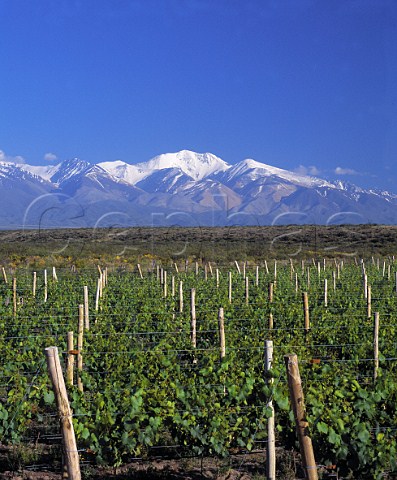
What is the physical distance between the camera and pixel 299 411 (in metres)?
5.22

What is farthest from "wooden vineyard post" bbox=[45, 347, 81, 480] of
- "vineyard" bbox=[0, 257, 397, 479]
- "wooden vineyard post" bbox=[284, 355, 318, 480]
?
"wooden vineyard post" bbox=[284, 355, 318, 480]

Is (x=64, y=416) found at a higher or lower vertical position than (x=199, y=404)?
higher

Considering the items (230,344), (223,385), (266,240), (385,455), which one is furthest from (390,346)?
(266,240)

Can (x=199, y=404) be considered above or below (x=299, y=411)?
below

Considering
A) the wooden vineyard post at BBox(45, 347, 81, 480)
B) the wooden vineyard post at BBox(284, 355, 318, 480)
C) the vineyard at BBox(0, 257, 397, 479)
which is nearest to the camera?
the wooden vineyard post at BBox(284, 355, 318, 480)

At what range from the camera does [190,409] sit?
6.89 metres

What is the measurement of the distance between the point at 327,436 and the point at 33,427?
3999 millimetres

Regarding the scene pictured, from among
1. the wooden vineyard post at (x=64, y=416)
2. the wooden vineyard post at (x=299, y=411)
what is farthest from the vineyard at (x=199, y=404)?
the wooden vineyard post at (x=64, y=416)

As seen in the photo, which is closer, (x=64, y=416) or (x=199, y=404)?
(x=64, y=416)

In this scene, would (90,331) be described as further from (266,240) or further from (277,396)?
(266,240)

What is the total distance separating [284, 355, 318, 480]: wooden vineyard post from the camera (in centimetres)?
515

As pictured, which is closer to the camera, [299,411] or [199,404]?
[299,411]

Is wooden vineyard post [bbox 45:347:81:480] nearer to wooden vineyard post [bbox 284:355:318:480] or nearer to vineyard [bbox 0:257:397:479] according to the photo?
vineyard [bbox 0:257:397:479]

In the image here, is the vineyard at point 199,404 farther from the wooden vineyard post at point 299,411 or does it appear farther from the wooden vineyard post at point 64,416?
the wooden vineyard post at point 64,416
